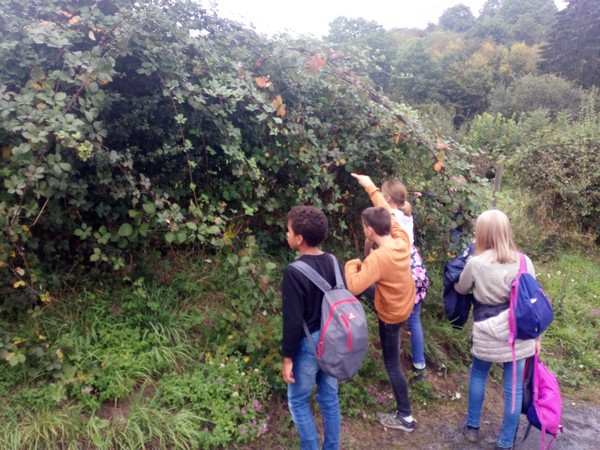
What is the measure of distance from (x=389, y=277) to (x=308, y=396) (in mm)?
905

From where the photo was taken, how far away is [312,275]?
2641 mm

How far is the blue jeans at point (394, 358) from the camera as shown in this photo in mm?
3396

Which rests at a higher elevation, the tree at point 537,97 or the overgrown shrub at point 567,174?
the tree at point 537,97

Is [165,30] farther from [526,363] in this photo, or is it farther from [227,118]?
[526,363]

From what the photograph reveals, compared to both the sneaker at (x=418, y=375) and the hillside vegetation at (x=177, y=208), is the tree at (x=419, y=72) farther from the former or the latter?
the sneaker at (x=418, y=375)

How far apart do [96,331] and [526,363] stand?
299cm

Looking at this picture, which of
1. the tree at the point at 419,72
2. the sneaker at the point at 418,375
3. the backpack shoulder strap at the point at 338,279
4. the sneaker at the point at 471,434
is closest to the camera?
the backpack shoulder strap at the point at 338,279

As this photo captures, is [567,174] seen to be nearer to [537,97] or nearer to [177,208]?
[177,208]

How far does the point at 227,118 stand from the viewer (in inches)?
154

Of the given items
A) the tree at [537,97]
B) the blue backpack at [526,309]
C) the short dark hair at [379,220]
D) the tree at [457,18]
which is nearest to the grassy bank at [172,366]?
the short dark hair at [379,220]

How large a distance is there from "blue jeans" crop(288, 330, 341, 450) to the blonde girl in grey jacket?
3.73 ft

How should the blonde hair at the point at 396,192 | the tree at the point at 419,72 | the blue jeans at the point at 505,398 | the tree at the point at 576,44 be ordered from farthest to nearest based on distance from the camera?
the tree at the point at 419,72, the tree at the point at 576,44, the blonde hair at the point at 396,192, the blue jeans at the point at 505,398

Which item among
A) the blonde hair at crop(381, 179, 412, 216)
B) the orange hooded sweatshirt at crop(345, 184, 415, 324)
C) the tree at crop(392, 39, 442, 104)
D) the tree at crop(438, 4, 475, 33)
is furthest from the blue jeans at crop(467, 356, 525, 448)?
the tree at crop(438, 4, 475, 33)

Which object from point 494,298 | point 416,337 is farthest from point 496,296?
point 416,337
